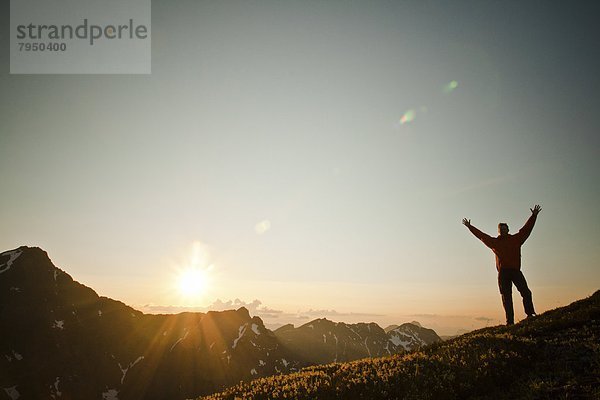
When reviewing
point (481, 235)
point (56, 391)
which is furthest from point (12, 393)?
point (481, 235)

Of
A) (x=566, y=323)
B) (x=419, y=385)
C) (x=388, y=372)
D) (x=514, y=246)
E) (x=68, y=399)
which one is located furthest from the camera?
(x=68, y=399)

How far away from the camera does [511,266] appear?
619 inches

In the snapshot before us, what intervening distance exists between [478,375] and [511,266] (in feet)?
28.5

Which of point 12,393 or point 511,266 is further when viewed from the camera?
point 12,393

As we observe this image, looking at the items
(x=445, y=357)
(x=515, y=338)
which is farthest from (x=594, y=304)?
(x=445, y=357)

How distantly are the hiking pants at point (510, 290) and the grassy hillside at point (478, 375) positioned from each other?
3347 millimetres

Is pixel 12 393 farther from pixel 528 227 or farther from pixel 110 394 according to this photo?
pixel 528 227

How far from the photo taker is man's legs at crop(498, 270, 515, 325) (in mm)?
15664

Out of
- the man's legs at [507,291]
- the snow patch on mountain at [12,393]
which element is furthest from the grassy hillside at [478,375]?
the snow patch on mountain at [12,393]

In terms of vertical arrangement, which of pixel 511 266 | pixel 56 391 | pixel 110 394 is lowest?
pixel 110 394

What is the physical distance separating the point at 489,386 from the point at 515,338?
3.85 meters

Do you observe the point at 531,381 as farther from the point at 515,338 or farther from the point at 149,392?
the point at 149,392

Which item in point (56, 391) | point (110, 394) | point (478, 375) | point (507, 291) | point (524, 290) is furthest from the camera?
point (110, 394)

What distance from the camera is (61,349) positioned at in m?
188
